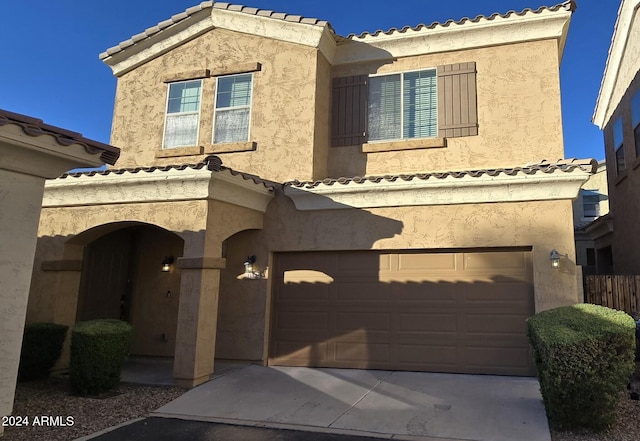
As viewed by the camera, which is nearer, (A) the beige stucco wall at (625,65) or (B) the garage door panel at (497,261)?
(B) the garage door panel at (497,261)

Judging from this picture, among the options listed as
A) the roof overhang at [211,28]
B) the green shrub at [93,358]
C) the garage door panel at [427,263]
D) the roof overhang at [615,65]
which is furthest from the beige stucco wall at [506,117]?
the green shrub at [93,358]

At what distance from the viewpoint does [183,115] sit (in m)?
12.1

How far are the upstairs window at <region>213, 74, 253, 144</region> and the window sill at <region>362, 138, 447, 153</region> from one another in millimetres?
2903

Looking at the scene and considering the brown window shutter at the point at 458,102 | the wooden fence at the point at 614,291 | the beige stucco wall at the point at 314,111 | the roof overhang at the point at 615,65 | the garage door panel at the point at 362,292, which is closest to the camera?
the wooden fence at the point at 614,291

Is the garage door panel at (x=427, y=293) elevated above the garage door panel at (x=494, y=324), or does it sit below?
above

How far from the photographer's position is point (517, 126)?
10344 millimetres

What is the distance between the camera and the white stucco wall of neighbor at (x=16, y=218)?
18.5ft

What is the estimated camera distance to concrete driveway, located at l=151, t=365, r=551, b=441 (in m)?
6.19

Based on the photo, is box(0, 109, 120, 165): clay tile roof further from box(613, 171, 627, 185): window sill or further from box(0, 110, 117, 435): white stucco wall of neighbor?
box(613, 171, 627, 185): window sill

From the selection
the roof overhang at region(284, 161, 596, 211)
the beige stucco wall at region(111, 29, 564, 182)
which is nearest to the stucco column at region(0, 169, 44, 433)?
the roof overhang at region(284, 161, 596, 211)

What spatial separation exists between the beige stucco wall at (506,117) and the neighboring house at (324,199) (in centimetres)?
3

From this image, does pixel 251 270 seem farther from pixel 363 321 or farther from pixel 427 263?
pixel 427 263

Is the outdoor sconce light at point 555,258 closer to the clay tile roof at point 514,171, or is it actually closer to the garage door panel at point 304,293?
the clay tile roof at point 514,171

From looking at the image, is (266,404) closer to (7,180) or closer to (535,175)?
(7,180)
